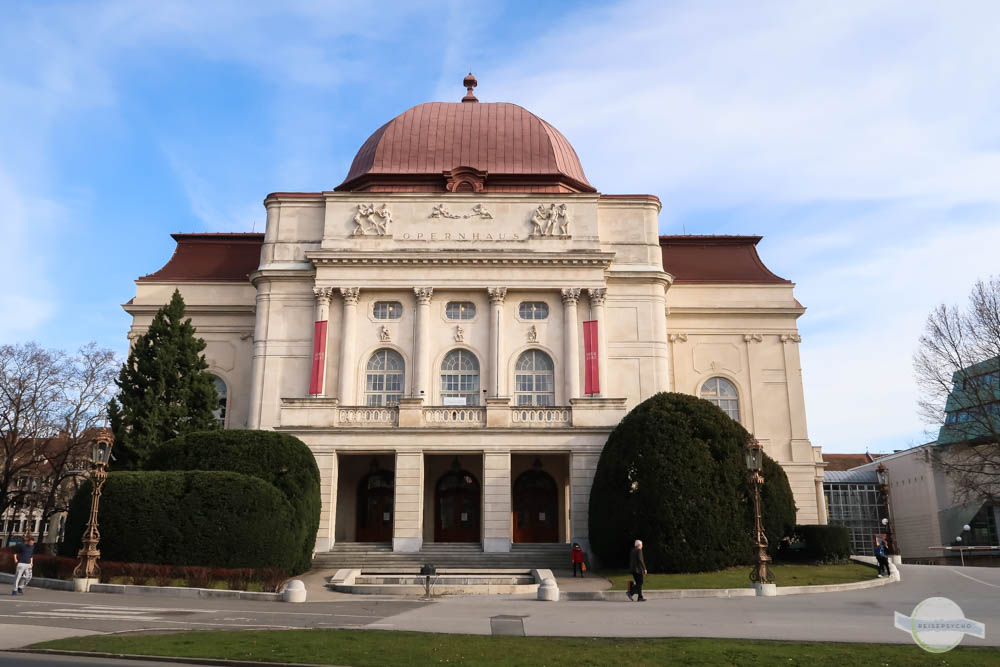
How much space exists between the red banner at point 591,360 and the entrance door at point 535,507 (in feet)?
15.2

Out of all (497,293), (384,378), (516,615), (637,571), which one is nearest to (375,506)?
(384,378)

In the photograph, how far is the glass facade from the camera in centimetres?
6903

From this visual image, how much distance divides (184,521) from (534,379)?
19.8m

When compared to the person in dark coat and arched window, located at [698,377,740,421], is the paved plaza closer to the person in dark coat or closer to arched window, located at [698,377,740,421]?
the person in dark coat

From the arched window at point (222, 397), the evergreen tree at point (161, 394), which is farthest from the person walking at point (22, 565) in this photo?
the arched window at point (222, 397)

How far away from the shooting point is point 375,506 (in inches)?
1516

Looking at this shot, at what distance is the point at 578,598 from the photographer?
22.5m

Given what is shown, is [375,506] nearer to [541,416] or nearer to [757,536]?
[541,416]

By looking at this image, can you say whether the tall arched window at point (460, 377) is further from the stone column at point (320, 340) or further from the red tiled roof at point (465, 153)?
the red tiled roof at point (465, 153)

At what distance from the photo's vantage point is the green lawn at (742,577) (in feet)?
80.2

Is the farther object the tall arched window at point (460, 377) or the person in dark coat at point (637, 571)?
the tall arched window at point (460, 377)

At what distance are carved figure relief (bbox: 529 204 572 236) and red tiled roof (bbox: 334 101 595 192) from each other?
111 inches

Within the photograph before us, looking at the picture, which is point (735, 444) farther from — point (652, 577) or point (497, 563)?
point (497, 563)

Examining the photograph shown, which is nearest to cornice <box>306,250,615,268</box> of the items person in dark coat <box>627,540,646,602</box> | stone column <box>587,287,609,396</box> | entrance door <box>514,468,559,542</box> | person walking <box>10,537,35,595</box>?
stone column <box>587,287,609,396</box>
